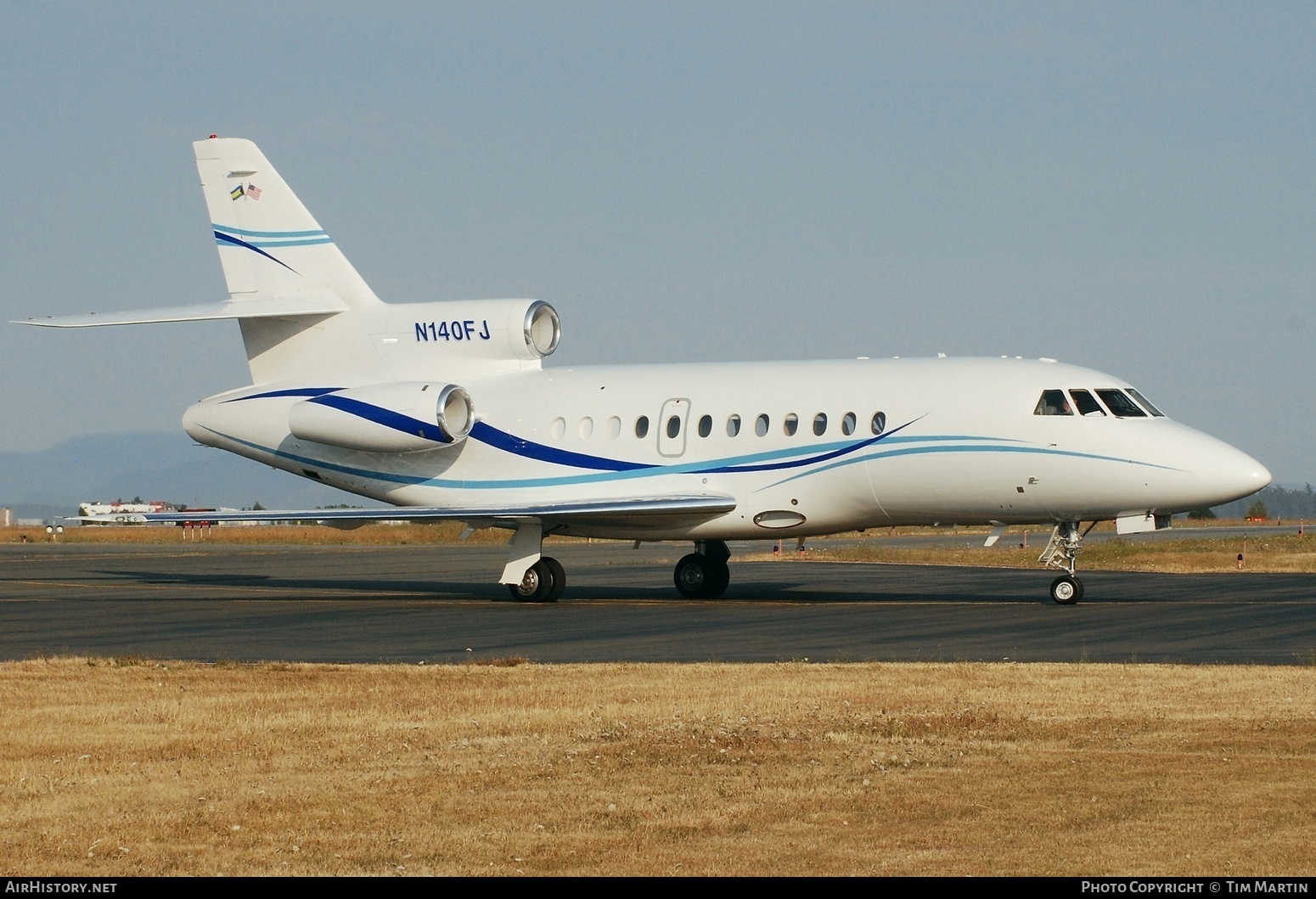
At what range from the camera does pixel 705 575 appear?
27.4 meters

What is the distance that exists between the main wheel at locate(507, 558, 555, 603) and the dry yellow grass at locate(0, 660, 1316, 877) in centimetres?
1155

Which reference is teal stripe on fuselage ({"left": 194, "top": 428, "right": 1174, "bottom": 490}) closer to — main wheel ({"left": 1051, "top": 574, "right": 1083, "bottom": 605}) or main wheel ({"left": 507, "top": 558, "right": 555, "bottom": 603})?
main wheel ({"left": 507, "top": 558, "right": 555, "bottom": 603})

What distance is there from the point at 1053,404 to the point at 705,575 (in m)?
7.09

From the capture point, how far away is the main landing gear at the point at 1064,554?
22922 millimetres

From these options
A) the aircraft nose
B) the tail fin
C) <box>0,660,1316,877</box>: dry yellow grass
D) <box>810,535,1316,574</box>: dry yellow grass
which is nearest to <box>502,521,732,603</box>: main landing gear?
the tail fin

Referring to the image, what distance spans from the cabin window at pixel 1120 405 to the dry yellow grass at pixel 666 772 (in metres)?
8.89

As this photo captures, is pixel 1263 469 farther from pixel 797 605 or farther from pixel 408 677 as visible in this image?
pixel 408 677

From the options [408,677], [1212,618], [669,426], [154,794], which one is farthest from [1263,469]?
[154,794]

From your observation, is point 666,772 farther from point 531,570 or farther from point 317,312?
point 317,312

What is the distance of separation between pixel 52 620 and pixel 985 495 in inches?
534

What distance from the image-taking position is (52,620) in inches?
879

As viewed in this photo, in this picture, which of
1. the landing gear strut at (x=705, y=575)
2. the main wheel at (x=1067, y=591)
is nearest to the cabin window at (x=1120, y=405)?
the main wheel at (x=1067, y=591)

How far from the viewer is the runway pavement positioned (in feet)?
56.0

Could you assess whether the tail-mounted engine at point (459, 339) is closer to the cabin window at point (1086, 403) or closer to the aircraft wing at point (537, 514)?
the aircraft wing at point (537, 514)
